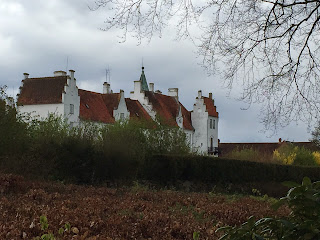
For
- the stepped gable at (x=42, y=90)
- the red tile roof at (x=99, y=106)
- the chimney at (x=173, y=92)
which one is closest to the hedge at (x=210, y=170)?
the red tile roof at (x=99, y=106)

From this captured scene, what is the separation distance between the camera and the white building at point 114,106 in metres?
42.7

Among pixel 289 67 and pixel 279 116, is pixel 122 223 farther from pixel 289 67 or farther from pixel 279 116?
pixel 289 67

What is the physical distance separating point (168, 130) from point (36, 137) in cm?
1141

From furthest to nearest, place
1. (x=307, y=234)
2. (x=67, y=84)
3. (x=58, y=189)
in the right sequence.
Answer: (x=67, y=84), (x=58, y=189), (x=307, y=234)

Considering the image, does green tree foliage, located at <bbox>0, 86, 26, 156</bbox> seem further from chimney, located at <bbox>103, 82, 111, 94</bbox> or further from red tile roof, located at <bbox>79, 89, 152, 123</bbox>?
chimney, located at <bbox>103, 82, 111, 94</bbox>

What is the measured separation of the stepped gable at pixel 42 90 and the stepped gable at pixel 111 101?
7.34 metres

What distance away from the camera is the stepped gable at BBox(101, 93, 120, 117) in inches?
1928

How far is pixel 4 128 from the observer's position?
828 inches

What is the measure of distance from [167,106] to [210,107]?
21.3 feet

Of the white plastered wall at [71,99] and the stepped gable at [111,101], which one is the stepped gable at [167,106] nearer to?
the stepped gable at [111,101]

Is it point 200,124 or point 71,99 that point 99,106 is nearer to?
point 71,99

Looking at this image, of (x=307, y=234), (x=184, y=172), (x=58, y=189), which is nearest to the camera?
(x=307, y=234)

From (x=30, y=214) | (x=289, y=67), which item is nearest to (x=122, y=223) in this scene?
(x=30, y=214)

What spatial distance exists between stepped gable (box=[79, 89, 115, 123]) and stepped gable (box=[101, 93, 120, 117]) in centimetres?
46
